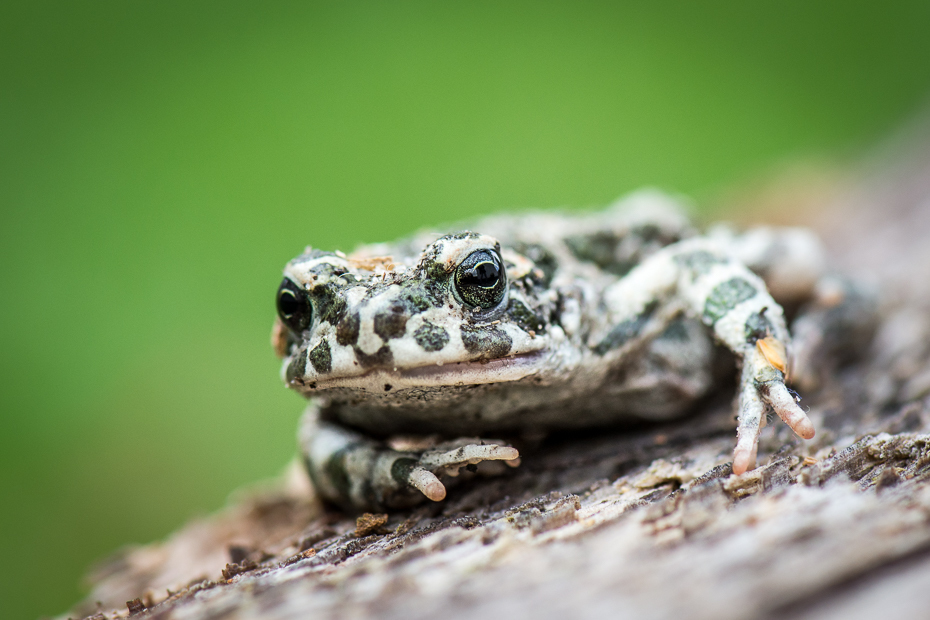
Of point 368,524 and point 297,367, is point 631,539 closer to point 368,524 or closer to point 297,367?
point 368,524

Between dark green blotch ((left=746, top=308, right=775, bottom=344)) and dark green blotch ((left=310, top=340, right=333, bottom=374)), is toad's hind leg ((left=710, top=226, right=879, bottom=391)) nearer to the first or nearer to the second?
dark green blotch ((left=746, top=308, right=775, bottom=344))

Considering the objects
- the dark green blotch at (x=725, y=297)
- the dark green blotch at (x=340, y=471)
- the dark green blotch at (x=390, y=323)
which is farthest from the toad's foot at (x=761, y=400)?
the dark green blotch at (x=340, y=471)

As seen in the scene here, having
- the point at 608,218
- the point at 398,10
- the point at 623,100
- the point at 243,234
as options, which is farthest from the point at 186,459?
the point at 623,100

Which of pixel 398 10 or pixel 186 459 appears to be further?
pixel 398 10

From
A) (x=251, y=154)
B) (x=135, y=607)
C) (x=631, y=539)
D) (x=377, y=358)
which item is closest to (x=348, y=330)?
(x=377, y=358)

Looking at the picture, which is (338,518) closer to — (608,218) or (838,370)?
(608,218)

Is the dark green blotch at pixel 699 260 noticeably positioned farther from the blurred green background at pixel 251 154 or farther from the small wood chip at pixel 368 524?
the blurred green background at pixel 251 154
